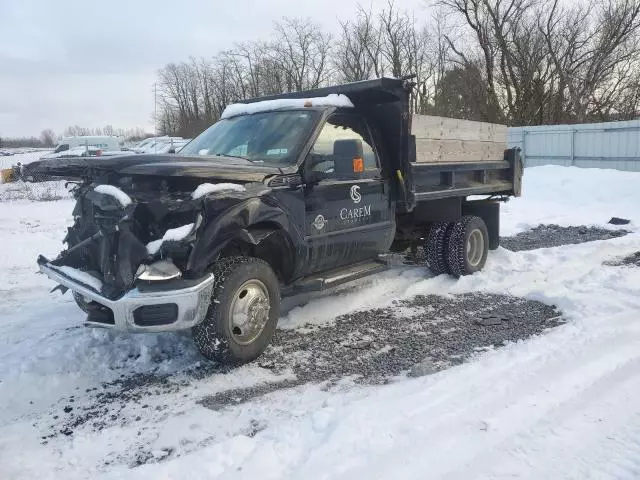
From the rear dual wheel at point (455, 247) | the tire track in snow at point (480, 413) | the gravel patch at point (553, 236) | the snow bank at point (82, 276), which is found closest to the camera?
the tire track in snow at point (480, 413)

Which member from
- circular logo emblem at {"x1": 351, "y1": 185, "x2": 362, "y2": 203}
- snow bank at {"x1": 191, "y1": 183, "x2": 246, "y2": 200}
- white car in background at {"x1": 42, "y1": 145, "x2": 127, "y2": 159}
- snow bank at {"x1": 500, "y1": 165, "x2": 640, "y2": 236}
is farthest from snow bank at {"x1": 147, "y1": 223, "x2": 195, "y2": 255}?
snow bank at {"x1": 500, "y1": 165, "x2": 640, "y2": 236}

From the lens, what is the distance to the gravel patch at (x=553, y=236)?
9047 millimetres

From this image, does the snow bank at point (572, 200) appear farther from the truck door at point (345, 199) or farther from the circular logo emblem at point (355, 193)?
the circular logo emblem at point (355, 193)

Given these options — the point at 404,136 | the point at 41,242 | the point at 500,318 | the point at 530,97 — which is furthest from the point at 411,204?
the point at 530,97

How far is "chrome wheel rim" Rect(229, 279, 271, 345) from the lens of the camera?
13.9ft

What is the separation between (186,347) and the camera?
4.71m

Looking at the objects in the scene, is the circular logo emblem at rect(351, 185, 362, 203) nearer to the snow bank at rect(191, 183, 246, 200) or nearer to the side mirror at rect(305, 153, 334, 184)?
the side mirror at rect(305, 153, 334, 184)

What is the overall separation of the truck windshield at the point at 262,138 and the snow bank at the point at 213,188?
2.37ft

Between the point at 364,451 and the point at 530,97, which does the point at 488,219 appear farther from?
the point at 530,97

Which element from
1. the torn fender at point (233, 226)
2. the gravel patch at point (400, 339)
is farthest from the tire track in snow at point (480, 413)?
the torn fender at point (233, 226)

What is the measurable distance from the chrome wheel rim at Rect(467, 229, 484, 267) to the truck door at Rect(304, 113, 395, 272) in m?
1.56

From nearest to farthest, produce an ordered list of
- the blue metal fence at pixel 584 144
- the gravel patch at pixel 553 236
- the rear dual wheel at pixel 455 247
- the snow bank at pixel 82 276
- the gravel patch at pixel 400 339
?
the snow bank at pixel 82 276 → the gravel patch at pixel 400 339 → the rear dual wheel at pixel 455 247 → the gravel patch at pixel 553 236 → the blue metal fence at pixel 584 144

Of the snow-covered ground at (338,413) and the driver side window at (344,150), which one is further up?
the driver side window at (344,150)

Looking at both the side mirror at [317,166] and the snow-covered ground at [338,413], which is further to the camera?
the side mirror at [317,166]
